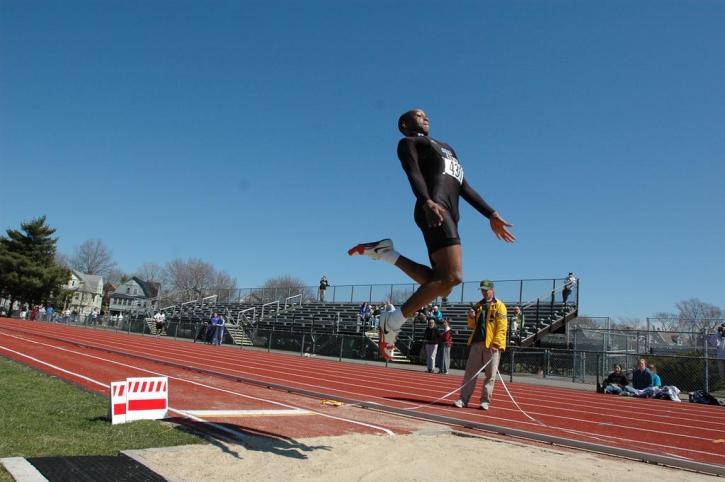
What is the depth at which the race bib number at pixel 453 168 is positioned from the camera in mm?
4066

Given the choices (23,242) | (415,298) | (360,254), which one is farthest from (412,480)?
(23,242)

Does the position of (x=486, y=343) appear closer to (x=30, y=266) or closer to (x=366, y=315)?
(x=366, y=315)

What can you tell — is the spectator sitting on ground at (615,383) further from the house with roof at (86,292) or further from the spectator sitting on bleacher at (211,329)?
the house with roof at (86,292)

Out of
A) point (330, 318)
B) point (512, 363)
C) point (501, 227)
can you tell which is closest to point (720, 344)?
point (512, 363)

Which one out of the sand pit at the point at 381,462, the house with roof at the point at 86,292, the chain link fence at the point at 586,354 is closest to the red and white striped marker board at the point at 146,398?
the sand pit at the point at 381,462

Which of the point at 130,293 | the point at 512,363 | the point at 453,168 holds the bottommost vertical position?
the point at 512,363

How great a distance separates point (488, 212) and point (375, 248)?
1.13m

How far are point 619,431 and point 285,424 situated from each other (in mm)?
3925

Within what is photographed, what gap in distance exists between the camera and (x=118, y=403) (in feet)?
15.9

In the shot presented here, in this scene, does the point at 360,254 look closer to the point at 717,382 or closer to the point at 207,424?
the point at 207,424

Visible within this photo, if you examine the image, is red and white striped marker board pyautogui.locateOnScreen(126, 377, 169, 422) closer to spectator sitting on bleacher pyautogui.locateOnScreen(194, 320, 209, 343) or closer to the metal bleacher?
the metal bleacher

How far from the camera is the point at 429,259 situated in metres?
3.85

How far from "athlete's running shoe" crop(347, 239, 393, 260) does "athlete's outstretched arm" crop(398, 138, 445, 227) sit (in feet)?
1.80

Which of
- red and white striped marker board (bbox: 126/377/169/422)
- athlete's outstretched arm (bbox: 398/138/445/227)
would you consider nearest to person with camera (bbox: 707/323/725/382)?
athlete's outstretched arm (bbox: 398/138/445/227)
